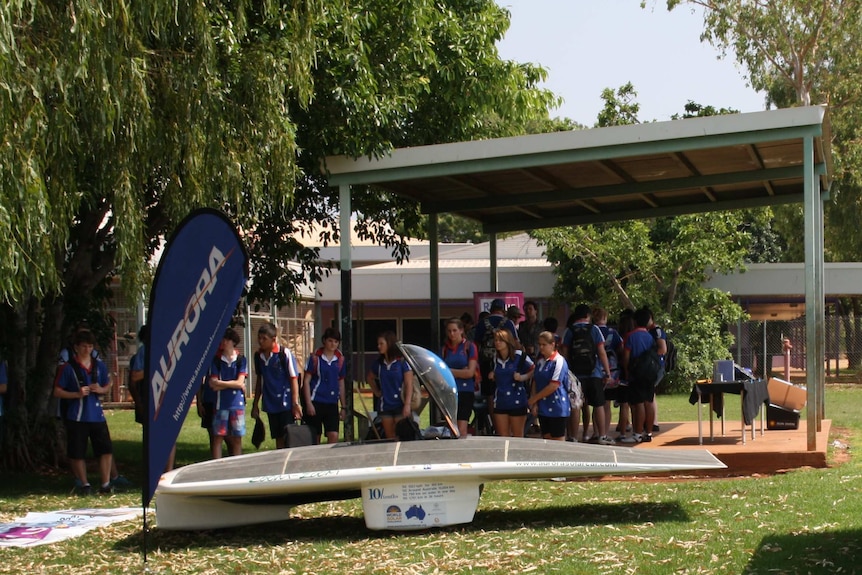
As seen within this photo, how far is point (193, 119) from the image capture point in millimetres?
11516

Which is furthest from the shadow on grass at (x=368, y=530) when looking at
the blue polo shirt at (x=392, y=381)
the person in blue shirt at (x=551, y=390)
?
the blue polo shirt at (x=392, y=381)

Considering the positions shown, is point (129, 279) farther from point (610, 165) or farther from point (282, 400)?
point (610, 165)

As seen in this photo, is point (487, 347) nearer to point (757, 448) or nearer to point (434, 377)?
point (757, 448)

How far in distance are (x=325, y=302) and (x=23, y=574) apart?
2857cm

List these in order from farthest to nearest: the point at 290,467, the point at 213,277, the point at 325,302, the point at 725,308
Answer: the point at 325,302
the point at 725,308
the point at 290,467
the point at 213,277

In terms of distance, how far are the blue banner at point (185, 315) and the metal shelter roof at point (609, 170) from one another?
18.8 ft

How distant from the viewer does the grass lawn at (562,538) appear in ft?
25.4

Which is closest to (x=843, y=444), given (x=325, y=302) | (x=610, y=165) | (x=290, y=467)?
(x=610, y=165)

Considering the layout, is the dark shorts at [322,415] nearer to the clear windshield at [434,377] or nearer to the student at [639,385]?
the clear windshield at [434,377]

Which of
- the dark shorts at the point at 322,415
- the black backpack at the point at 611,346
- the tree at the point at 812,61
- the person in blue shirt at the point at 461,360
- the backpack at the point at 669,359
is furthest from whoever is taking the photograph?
the tree at the point at 812,61

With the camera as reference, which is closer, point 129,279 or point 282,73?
point 129,279

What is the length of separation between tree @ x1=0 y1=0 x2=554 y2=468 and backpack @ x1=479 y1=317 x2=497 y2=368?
265 centimetres

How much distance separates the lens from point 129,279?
11250 mm

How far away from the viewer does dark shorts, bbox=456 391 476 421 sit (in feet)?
43.4
